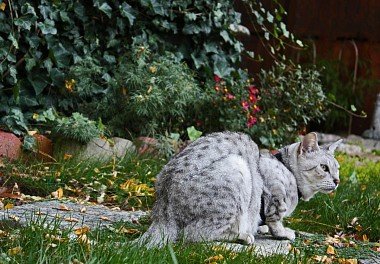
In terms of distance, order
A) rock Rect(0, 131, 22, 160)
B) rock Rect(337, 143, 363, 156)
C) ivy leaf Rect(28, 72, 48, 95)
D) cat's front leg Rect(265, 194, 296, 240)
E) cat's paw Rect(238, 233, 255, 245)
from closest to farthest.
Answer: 1. cat's paw Rect(238, 233, 255, 245)
2. cat's front leg Rect(265, 194, 296, 240)
3. rock Rect(0, 131, 22, 160)
4. ivy leaf Rect(28, 72, 48, 95)
5. rock Rect(337, 143, 363, 156)

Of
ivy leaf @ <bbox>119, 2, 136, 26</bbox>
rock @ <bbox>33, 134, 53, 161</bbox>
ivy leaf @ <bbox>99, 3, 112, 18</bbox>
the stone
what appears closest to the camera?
rock @ <bbox>33, 134, 53, 161</bbox>

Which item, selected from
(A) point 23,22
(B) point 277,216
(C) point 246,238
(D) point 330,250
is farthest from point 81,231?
(A) point 23,22

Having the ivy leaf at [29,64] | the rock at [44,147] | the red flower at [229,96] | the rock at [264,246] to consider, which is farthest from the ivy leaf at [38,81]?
the rock at [264,246]

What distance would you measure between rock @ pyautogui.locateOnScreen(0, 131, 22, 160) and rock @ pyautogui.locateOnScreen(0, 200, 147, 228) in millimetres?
1168

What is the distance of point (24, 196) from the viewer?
5.67m

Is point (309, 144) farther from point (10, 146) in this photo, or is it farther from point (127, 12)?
point (127, 12)

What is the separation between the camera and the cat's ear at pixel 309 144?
5160 millimetres

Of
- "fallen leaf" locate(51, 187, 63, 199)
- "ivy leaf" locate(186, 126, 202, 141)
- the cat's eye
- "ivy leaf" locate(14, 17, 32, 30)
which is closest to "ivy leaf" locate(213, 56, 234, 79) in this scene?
Result: "ivy leaf" locate(186, 126, 202, 141)

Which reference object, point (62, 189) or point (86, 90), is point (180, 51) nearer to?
point (86, 90)

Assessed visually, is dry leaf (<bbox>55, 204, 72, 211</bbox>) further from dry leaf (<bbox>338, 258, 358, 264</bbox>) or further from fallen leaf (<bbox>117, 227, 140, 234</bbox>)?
dry leaf (<bbox>338, 258, 358, 264</bbox>)

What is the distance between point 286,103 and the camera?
319 inches

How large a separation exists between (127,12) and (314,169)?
3.25 meters

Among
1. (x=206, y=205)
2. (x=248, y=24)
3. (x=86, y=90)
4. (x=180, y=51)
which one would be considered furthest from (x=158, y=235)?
(x=248, y=24)

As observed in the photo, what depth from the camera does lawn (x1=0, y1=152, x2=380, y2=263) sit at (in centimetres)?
384
